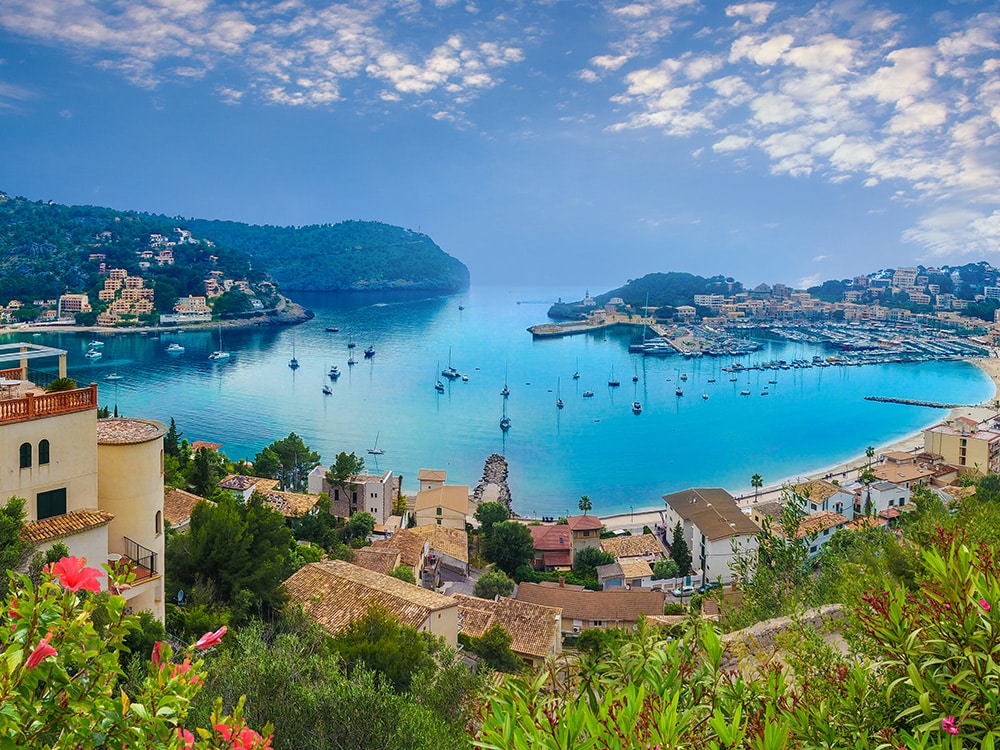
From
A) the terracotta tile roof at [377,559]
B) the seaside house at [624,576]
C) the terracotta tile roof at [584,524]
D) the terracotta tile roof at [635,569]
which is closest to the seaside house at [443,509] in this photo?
the terracotta tile roof at [584,524]

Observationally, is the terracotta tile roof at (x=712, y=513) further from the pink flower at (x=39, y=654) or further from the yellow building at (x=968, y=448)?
the pink flower at (x=39, y=654)

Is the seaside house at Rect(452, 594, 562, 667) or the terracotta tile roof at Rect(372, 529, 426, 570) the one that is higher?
the terracotta tile roof at Rect(372, 529, 426, 570)

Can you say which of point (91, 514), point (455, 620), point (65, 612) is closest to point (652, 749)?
point (65, 612)

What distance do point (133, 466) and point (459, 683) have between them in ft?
12.0

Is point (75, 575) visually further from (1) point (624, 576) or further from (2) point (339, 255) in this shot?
(2) point (339, 255)

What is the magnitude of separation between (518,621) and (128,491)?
24.4 feet

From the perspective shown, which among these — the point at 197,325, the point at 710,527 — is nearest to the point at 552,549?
the point at 710,527

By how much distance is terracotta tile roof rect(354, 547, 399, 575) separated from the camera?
13305 millimetres

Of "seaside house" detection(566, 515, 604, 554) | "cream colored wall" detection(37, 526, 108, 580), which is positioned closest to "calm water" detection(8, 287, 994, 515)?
"seaside house" detection(566, 515, 604, 554)

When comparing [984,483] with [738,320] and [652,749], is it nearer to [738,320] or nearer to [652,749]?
[652,749]

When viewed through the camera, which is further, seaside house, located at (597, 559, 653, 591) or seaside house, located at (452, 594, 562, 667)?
seaside house, located at (597, 559, 653, 591)

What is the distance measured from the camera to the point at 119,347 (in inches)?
2084

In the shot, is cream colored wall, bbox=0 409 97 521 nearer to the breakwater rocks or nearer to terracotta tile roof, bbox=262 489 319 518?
terracotta tile roof, bbox=262 489 319 518

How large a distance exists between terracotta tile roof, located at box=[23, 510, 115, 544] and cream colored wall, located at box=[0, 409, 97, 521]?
12 cm
